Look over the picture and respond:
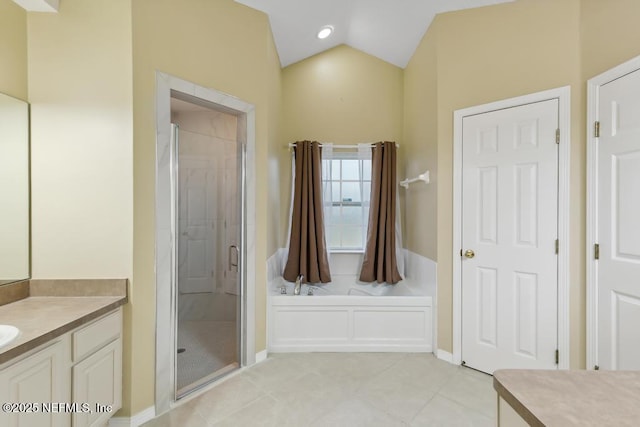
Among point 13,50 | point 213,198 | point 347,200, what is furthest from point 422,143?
point 13,50

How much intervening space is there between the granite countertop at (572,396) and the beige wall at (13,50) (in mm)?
2547

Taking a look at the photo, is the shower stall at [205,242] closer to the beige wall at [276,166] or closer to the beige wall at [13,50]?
the beige wall at [276,166]

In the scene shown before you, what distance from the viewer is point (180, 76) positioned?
6.45ft

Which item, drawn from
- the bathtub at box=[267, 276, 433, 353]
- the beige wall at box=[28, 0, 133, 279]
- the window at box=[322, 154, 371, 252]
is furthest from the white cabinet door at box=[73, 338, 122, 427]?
the window at box=[322, 154, 371, 252]

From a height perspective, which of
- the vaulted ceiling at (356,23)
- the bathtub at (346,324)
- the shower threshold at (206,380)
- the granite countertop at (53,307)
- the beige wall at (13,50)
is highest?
the vaulted ceiling at (356,23)

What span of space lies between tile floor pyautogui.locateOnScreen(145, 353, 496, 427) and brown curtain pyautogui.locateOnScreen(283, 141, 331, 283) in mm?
879

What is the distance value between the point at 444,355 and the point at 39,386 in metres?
2.61

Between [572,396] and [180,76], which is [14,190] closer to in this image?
[180,76]

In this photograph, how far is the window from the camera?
3.46m

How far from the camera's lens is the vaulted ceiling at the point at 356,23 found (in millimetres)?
2494

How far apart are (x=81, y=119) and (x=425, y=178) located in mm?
2525

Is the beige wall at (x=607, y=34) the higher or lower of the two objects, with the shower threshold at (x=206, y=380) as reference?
higher

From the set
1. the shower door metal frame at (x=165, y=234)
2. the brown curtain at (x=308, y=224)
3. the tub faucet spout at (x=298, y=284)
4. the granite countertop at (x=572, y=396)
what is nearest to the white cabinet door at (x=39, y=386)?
the shower door metal frame at (x=165, y=234)

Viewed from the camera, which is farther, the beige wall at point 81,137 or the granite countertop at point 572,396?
the beige wall at point 81,137
